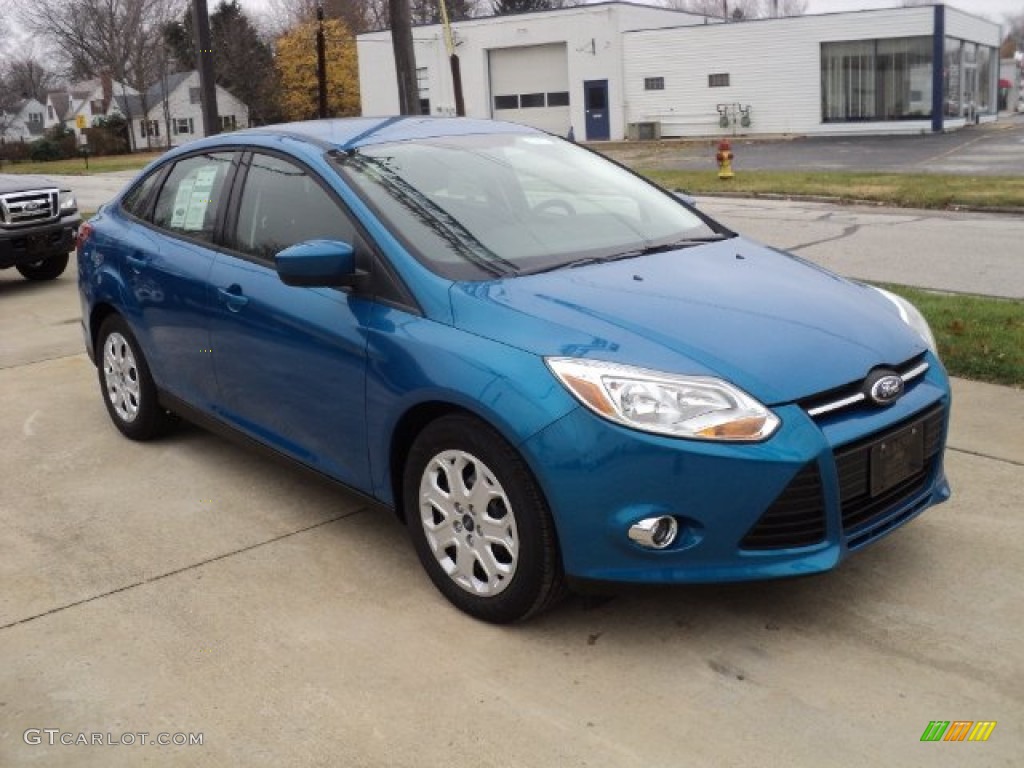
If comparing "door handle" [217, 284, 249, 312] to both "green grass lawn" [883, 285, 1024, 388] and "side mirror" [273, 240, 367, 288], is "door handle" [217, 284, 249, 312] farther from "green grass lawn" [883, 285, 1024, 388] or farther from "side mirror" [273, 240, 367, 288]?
"green grass lawn" [883, 285, 1024, 388]

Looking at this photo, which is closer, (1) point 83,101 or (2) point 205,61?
(2) point 205,61

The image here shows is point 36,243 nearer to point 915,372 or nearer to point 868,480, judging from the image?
point 915,372

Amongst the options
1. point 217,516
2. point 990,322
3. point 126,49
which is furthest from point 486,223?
point 126,49

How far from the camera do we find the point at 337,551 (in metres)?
4.27

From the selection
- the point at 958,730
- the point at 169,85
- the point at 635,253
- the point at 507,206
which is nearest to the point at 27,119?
the point at 169,85

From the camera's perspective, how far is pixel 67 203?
11.4 metres

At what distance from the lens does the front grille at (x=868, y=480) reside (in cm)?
327

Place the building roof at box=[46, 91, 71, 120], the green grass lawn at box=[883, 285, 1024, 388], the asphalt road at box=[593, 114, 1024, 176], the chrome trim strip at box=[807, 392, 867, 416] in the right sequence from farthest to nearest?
the building roof at box=[46, 91, 71, 120] < the asphalt road at box=[593, 114, 1024, 176] < the green grass lawn at box=[883, 285, 1024, 388] < the chrome trim strip at box=[807, 392, 867, 416]

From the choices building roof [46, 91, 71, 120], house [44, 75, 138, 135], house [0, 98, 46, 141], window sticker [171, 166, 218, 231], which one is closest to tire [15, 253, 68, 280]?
window sticker [171, 166, 218, 231]

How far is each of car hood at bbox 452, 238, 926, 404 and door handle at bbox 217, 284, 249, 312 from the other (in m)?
1.20

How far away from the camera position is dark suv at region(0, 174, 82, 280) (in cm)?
1071

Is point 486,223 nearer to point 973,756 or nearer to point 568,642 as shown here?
point 568,642

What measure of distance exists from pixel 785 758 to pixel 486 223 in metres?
2.21

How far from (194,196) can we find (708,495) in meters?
3.08
